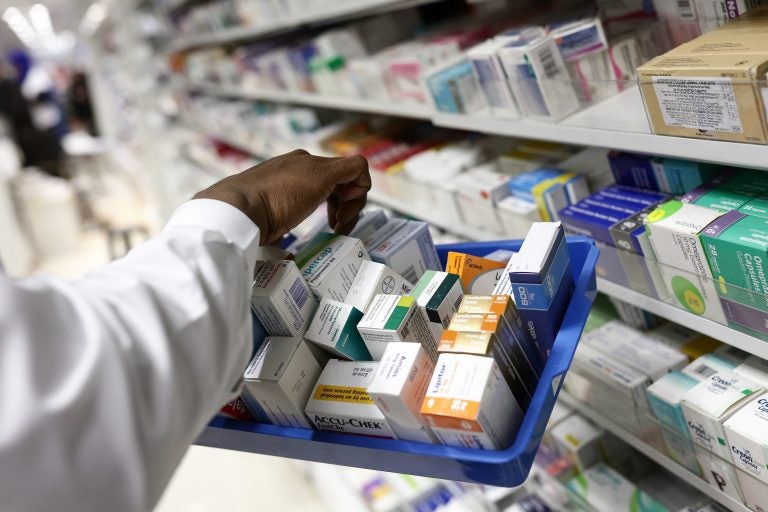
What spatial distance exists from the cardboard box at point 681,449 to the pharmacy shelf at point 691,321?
22 cm

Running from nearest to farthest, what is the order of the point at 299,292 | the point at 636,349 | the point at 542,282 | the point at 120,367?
the point at 120,367 < the point at 542,282 < the point at 299,292 < the point at 636,349

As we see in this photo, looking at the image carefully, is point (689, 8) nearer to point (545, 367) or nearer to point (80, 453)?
point (545, 367)

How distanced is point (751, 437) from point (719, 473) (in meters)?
0.19

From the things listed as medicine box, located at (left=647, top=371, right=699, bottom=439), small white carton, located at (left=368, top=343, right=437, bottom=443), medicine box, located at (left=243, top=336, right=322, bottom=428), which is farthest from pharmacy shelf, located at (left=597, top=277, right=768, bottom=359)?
medicine box, located at (left=243, top=336, right=322, bottom=428)

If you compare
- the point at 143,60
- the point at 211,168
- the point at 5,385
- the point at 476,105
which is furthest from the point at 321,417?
the point at 143,60

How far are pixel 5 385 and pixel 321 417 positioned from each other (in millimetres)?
517

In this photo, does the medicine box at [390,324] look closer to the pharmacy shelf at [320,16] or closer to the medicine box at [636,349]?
the medicine box at [636,349]

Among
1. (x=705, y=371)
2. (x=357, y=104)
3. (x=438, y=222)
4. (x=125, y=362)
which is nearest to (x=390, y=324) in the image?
(x=125, y=362)

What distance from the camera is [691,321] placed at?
1338 mm

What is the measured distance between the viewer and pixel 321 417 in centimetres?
114

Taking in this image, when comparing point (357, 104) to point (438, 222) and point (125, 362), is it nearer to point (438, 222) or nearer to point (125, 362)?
point (438, 222)

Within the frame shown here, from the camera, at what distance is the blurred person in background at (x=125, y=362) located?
2.48ft

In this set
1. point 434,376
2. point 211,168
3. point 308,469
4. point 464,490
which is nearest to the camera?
point 434,376

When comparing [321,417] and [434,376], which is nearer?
[434,376]
